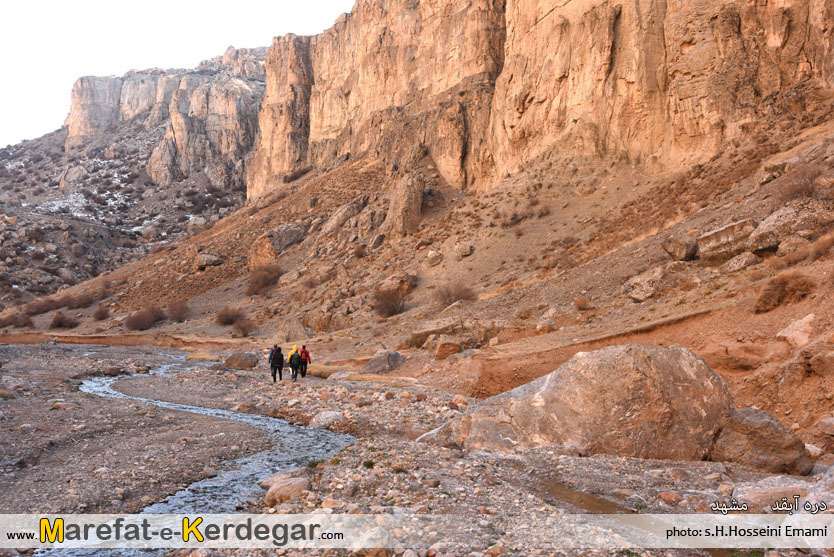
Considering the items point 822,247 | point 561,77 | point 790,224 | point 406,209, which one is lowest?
point 822,247

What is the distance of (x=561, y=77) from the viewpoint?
113 feet

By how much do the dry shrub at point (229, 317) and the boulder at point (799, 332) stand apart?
32582 mm

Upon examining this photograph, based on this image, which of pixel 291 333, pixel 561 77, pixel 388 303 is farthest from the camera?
pixel 561 77

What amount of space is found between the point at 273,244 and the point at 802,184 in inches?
1540

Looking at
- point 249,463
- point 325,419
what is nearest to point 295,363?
point 325,419

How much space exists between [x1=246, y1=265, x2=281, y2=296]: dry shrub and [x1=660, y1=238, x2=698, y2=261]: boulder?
3062cm

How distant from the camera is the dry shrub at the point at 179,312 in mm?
41250

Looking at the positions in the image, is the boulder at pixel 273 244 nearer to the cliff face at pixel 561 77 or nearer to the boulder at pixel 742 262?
the cliff face at pixel 561 77

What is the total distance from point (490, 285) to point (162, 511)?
2191cm

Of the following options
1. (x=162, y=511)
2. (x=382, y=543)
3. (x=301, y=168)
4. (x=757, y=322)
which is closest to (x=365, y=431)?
(x=162, y=511)

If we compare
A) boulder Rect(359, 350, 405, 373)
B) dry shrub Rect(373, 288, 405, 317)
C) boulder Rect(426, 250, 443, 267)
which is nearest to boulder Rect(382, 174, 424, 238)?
boulder Rect(426, 250, 443, 267)

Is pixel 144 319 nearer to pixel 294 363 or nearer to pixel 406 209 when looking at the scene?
pixel 406 209

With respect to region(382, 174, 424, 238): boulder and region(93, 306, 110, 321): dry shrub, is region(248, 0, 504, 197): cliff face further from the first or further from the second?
region(93, 306, 110, 321): dry shrub

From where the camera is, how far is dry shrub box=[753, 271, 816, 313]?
12.2 meters
